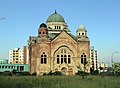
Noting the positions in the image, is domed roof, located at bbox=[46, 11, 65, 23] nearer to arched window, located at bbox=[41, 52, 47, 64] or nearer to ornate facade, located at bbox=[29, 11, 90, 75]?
ornate facade, located at bbox=[29, 11, 90, 75]

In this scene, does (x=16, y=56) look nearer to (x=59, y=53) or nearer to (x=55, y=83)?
(x=59, y=53)

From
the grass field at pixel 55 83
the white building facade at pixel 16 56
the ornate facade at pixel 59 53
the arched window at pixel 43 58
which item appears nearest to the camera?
the grass field at pixel 55 83

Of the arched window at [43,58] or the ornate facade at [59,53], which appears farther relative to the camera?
the arched window at [43,58]

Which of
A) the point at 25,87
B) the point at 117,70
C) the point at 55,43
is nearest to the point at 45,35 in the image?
the point at 55,43

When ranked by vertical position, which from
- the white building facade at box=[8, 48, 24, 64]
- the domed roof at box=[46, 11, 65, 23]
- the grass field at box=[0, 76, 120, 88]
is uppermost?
the domed roof at box=[46, 11, 65, 23]

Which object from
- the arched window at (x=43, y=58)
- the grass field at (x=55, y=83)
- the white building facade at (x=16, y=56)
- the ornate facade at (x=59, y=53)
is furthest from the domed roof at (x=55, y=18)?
the white building facade at (x=16, y=56)

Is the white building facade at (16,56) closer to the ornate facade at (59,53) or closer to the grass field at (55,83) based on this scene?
the ornate facade at (59,53)

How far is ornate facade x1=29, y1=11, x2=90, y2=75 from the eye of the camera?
261 ft

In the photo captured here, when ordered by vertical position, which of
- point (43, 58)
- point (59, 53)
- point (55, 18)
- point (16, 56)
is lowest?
point (43, 58)

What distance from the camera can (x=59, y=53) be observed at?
80812mm

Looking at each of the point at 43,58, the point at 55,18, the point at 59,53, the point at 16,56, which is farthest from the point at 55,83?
the point at 16,56

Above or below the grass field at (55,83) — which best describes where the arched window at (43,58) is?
above

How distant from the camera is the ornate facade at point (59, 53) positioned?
79562 millimetres

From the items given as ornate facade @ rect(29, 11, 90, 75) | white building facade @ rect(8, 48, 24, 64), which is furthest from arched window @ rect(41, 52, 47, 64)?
white building facade @ rect(8, 48, 24, 64)
